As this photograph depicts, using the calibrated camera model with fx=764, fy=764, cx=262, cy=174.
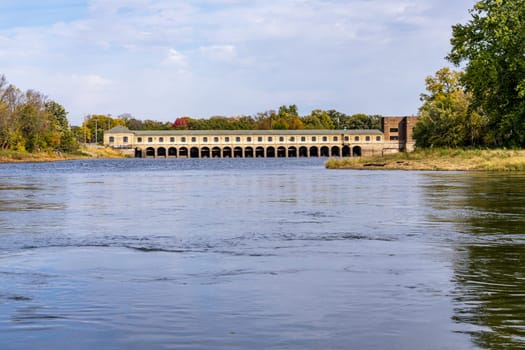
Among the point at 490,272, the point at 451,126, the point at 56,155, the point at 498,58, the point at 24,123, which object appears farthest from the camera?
the point at 56,155

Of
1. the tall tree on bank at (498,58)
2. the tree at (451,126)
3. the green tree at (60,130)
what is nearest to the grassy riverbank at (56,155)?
the green tree at (60,130)

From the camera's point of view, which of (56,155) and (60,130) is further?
(60,130)

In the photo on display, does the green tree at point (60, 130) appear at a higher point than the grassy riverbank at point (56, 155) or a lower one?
higher

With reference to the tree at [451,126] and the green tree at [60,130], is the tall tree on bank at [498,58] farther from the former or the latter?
the green tree at [60,130]

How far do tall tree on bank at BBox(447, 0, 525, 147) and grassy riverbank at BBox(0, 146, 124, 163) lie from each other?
86.4 meters

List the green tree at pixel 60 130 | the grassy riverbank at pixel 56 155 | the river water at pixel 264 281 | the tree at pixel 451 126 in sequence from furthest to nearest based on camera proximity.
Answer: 1. the green tree at pixel 60 130
2. the grassy riverbank at pixel 56 155
3. the tree at pixel 451 126
4. the river water at pixel 264 281

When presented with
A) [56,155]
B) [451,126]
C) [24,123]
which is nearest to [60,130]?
[56,155]

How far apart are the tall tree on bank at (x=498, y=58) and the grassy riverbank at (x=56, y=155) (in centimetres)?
8637

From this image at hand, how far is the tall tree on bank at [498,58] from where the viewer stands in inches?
2381

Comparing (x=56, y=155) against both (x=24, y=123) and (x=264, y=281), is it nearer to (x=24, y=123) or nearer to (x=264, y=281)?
(x=24, y=123)

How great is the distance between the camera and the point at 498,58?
61406 millimetres

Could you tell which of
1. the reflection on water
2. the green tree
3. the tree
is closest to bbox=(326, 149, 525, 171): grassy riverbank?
the tree

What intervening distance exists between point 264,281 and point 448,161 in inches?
2138

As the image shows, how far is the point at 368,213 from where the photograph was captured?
74.5 feet
